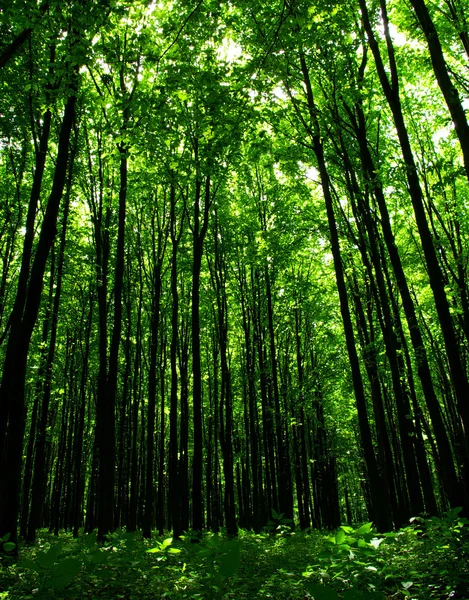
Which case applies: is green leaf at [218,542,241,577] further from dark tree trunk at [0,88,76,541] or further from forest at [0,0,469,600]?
dark tree trunk at [0,88,76,541]

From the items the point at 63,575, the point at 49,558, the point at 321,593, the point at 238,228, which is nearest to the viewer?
the point at 321,593

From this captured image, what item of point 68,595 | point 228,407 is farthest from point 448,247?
point 68,595

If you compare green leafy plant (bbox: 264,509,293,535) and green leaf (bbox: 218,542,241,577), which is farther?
green leafy plant (bbox: 264,509,293,535)

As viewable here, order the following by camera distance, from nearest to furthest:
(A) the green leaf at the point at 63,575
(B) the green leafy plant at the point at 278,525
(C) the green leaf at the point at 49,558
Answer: (A) the green leaf at the point at 63,575 < (C) the green leaf at the point at 49,558 < (B) the green leafy plant at the point at 278,525

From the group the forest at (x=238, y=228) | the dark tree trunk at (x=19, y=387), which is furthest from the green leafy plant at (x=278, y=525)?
the dark tree trunk at (x=19, y=387)

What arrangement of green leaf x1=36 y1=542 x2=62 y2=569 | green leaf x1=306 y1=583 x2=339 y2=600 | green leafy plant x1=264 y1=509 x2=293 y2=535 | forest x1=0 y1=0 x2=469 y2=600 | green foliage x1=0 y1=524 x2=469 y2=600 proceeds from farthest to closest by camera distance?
1. green leafy plant x1=264 y1=509 x2=293 y2=535
2. forest x1=0 y1=0 x2=469 y2=600
3. green foliage x1=0 y1=524 x2=469 y2=600
4. green leaf x1=36 y1=542 x2=62 y2=569
5. green leaf x1=306 y1=583 x2=339 y2=600

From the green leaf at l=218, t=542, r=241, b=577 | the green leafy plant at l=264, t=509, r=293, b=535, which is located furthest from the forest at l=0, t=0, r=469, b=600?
the green leafy plant at l=264, t=509, r=293, b=535

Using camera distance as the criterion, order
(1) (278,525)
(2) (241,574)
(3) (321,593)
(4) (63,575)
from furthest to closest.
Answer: (1) (278,525) → (2) (241,574) → (4) (63,575) → (3) (321,593)

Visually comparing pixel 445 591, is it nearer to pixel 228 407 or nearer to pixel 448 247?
pixel 228 407

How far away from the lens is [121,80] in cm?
1189

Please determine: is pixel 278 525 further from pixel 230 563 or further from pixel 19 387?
pixel 19 387

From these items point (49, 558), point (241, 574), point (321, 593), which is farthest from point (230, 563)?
point (241, 574)

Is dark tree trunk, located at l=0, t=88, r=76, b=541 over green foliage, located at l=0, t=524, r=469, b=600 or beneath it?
over

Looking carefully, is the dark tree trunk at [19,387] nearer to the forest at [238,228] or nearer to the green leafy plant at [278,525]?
the forest at [238,228]
